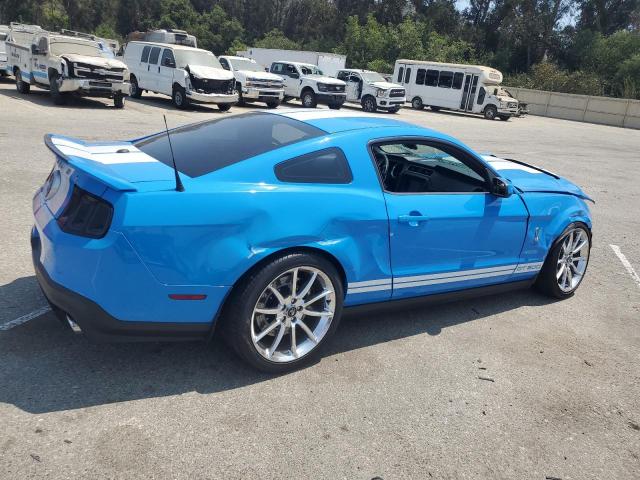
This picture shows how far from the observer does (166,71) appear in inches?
754

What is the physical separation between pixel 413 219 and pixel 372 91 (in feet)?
77.7

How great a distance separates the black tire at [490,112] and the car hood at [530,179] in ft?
85.4

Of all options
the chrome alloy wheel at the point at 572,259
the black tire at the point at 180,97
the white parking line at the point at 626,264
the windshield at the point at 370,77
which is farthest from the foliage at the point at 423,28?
the chrome alloy wheel at the point at 572,259

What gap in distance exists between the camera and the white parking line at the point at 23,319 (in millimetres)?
3584

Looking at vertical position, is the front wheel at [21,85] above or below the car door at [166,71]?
below

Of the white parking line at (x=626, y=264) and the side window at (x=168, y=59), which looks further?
the side window at (x=168, y=59)

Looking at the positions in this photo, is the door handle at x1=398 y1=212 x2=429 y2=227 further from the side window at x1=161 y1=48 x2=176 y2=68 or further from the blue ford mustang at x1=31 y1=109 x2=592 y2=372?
the side window at x1=161 y1=48 x2=176 y2=68

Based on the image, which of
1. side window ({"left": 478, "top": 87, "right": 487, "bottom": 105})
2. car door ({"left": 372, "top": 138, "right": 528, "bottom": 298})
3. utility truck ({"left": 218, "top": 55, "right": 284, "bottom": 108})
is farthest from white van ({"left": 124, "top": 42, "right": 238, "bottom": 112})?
side window ({"left": 478, "top": 87, "right": 487, "bottom": 105})

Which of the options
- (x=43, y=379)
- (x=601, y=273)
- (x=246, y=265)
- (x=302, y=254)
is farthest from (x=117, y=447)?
(x=601, y=273)

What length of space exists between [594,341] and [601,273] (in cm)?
195

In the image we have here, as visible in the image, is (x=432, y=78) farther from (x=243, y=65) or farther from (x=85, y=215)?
(x=85, y=215)

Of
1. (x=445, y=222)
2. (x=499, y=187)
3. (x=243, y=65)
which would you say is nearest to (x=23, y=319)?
(x=445, y=222)

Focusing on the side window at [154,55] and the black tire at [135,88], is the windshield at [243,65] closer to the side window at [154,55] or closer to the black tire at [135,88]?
the side window at [154,55]

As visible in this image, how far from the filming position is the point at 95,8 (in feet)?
259
